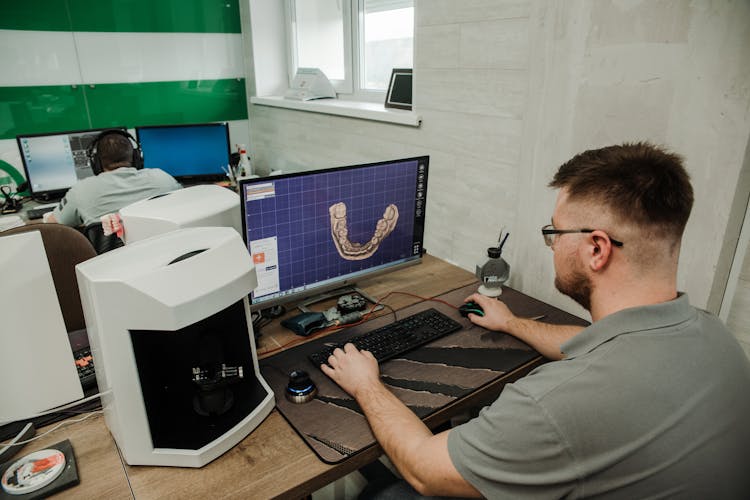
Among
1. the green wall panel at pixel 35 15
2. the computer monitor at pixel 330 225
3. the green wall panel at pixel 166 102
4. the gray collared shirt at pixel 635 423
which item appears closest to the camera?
the gray collared shirt at pixel 635 423

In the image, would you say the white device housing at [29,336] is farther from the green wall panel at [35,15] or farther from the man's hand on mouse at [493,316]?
the green wall panel at [35,15]

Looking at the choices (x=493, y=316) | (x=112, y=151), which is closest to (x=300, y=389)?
(x=493, y=316)

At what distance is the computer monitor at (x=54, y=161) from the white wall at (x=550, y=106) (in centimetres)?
173

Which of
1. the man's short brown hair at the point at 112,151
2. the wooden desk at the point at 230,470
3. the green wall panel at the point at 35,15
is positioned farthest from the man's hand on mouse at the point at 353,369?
the green wall panel at the point at 35,15

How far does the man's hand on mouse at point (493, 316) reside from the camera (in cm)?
141

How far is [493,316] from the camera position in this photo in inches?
56.5

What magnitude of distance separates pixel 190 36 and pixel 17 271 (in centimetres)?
306

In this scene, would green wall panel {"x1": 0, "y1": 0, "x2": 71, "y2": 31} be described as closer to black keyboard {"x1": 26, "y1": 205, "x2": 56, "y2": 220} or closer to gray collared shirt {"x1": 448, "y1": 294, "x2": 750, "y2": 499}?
black keyboard {"x1": 26, "y1": 205, "x2": 56, "y2": 220}

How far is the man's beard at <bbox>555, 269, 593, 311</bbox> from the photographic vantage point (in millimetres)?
949

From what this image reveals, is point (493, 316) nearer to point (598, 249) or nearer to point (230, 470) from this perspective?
point (598, 249)

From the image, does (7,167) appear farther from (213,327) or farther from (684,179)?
(684,179)

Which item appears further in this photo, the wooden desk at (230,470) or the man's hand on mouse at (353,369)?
the man's hand on mouse at (353,369)

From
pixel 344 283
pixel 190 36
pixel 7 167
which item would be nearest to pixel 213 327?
→ pixel 344 283

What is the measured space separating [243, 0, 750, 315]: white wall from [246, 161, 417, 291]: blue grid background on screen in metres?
0.38
